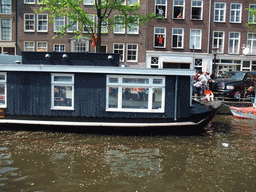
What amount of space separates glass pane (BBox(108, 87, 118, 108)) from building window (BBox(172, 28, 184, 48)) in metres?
19.2

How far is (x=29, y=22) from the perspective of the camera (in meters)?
27.8

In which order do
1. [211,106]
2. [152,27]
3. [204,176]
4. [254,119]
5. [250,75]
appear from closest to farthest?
1. [204,176]
2. [211,106]
3. [254,119]
4. [250,75]
5. [152,27]

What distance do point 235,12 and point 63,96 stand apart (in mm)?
23672

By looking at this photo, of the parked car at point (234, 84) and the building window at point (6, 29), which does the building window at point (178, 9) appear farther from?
the building window at point (6, 29)

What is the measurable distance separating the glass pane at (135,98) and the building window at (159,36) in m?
18.7

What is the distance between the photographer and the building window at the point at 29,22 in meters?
27.8

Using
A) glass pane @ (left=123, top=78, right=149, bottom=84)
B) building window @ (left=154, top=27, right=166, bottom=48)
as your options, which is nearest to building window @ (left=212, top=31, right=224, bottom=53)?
building window @ (left=154, top=27, right=166, bottom=48)

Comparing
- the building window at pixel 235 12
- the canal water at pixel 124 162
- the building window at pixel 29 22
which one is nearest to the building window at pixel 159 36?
the building window at pixel 235 12

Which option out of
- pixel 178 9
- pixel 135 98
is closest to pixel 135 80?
pixel 135 98

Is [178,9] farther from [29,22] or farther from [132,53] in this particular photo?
[29,22]

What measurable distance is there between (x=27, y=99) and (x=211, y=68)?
21636 mm

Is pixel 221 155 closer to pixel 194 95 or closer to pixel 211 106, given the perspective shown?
pixel 211 106

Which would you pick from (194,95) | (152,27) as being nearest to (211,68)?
(152,27)

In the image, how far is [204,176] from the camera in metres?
6.87
